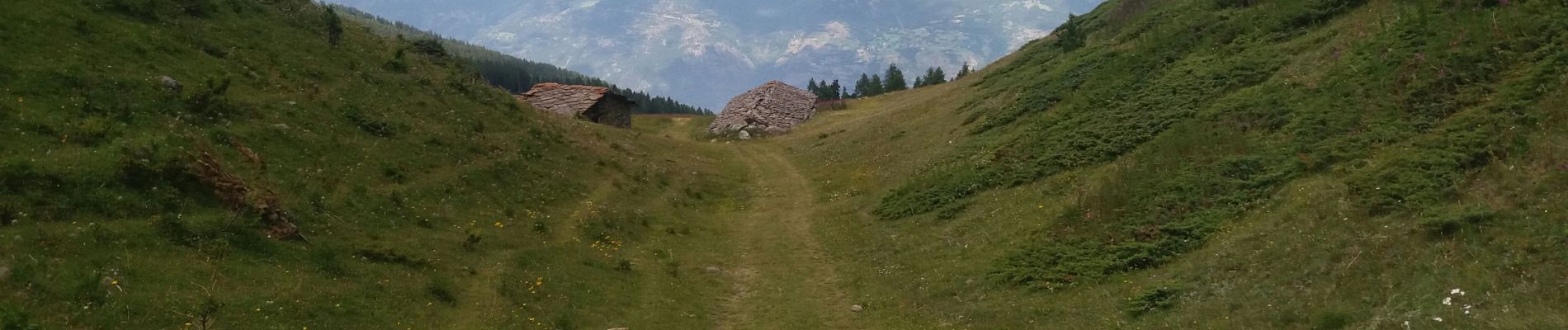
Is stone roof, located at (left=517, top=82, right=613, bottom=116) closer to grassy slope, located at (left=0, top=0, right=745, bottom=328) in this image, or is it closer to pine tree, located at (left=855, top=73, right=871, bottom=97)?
grassy slope, located at (left=0, top=0, right=745, bottom=328)

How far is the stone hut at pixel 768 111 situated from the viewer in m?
68.4

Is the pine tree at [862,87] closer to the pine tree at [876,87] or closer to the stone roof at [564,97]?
the pine tree at [876,87]

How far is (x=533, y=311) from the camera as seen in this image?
17688 mm

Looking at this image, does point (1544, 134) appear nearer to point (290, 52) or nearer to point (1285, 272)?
point (1285, 272)

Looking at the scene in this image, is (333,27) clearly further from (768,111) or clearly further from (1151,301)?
(768,111)

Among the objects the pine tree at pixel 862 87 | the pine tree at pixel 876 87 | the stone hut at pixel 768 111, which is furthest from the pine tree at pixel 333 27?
the pine tree at pixel 862 87

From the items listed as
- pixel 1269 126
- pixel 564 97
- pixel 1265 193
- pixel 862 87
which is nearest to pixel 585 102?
pixel 564 97

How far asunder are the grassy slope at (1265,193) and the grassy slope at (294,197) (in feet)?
23.8

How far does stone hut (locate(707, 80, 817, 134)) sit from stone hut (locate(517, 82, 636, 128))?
8585mm

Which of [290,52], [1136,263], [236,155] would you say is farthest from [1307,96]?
[290,52]

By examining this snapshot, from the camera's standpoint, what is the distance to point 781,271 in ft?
78.3

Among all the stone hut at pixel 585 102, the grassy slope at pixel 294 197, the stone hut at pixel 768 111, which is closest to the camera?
the grassy slope at pixel 294 197

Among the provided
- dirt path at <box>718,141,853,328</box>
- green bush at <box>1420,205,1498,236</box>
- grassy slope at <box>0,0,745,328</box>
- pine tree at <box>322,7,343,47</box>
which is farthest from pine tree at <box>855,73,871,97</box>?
green bush at <box>1420,205,1498,236</box>

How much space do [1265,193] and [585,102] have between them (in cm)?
4881
